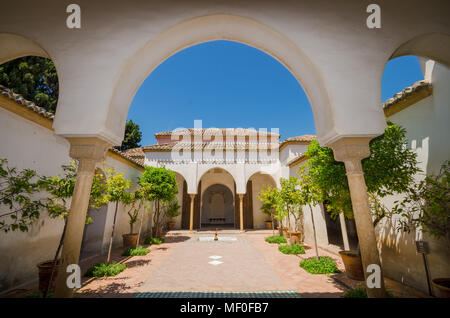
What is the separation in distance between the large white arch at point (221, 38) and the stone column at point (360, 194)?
1.16ft

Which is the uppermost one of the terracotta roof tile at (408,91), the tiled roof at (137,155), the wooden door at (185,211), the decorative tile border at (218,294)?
the tiled roof at (137,155)

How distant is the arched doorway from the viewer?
21.5 metres

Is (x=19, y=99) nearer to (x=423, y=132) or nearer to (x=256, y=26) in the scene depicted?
(x=256, y=26)

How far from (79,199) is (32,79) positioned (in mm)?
15702

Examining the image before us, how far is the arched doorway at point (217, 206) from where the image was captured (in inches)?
847

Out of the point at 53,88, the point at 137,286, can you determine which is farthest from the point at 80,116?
the point at 53,88

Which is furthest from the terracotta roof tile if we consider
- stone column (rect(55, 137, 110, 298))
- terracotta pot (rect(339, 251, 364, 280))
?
stone column (rect(55, 137, 110, 298))

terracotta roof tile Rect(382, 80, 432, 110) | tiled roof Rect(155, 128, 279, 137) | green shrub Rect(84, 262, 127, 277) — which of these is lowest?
green shrub Rect(84, 262, 127, 277)

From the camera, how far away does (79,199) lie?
10.3ft

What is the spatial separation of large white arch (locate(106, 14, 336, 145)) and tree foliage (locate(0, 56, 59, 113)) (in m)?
14.4

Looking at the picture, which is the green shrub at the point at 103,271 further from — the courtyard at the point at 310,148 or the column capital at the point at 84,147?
the column capital at the point at 84,147

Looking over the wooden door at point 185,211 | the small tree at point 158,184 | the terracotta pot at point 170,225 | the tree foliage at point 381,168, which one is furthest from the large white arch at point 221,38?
the wooden door at point 185,211

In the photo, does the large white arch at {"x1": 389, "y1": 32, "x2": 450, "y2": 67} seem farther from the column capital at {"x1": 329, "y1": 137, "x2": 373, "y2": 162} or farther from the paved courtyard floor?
the paved courtyard floor

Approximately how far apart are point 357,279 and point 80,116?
6.92 metres
